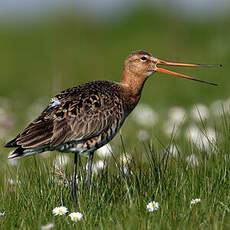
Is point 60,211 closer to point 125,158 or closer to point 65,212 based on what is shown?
point 65,212

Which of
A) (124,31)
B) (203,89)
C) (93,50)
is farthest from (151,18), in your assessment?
(203,89)

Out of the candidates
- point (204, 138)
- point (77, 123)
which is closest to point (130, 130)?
point (204, 138)

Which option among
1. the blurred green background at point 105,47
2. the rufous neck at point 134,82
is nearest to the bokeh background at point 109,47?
the blurred green background at point 105,47

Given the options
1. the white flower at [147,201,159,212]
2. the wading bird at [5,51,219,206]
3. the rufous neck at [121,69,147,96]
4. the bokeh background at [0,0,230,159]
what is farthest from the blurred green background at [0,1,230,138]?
the white flower at [147,201,159,212]

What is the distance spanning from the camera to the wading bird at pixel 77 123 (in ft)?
16.8

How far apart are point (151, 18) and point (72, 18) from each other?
2.98m

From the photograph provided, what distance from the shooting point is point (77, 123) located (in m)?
5.31

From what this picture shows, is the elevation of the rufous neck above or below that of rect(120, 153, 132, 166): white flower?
above

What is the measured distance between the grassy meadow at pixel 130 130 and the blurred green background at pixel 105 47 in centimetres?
5

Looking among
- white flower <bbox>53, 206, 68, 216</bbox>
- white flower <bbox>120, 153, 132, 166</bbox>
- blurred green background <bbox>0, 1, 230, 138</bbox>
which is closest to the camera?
white flower <bbox>53, 206, 68, 216</bbox>

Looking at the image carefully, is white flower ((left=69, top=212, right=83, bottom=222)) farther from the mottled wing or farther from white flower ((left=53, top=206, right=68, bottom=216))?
the mottled wing

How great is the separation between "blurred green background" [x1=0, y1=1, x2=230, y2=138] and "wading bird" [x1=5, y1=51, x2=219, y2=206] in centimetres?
641

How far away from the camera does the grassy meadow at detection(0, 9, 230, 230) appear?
173 inches

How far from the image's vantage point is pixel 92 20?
64.5ft
